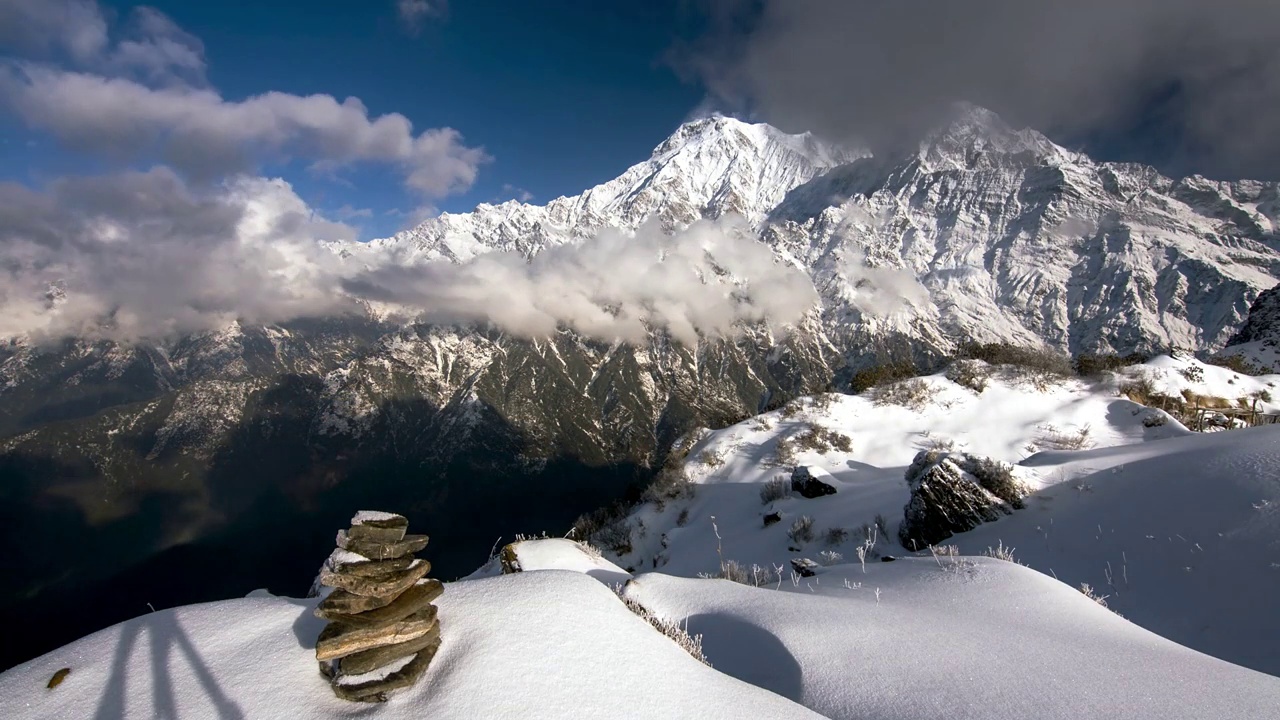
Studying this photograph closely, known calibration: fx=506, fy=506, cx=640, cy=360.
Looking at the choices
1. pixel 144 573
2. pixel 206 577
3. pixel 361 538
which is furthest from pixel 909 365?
pixel 144 573

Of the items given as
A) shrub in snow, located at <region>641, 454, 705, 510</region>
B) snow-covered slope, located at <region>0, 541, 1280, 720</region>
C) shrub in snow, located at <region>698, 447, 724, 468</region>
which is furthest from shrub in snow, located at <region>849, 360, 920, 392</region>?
snow-covered slope, located at <region>0, 541, 1280, 720</region>

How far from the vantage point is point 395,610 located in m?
5.11

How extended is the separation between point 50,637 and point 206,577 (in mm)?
38492

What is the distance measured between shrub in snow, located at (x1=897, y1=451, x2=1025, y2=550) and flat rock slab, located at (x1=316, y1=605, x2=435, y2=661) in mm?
13485

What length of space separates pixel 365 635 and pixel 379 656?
235mm

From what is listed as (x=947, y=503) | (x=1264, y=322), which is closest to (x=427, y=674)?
(x=947, y=503)

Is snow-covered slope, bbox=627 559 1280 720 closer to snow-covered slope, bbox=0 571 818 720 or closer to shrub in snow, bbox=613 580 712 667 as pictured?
shrub in snow, bbox=613 580 712 667

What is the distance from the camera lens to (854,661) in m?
5.75

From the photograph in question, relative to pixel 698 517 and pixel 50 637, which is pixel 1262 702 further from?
pixel 50 637

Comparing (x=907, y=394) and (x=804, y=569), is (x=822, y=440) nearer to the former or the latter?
(x=907, y=394)

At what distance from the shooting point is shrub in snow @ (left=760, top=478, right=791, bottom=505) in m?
21.8

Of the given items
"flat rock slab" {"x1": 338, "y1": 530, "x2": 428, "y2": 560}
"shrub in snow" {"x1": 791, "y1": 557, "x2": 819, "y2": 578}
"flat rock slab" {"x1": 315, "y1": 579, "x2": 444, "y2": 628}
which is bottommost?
"shrub in snow" {"x1": 791, "y1": 557, "x2": 819, "y2": 578}

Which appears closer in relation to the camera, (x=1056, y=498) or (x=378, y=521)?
(x=378, y=521)

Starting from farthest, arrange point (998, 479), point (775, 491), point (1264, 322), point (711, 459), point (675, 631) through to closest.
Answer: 1. point (1264, 322)
2. point (711, 459)
3. point (775, 491)
4. point (998, 479)
5. point (675, 631)
